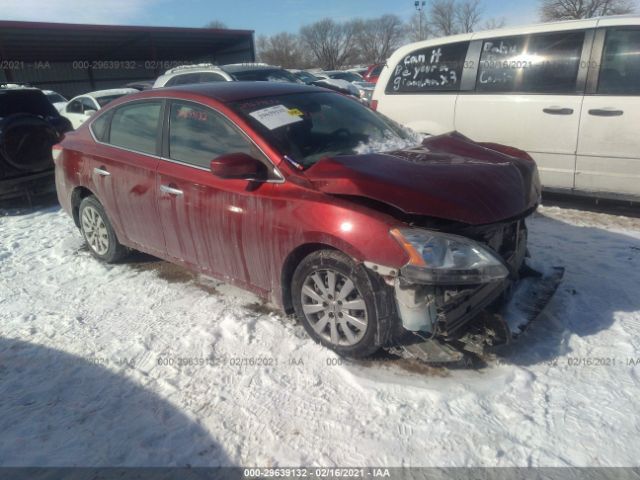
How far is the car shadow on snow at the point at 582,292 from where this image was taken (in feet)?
9.59

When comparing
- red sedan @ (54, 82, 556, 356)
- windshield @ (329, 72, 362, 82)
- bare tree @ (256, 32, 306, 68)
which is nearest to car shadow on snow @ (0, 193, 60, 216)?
red sedan @ (54, 82, 556, 356)

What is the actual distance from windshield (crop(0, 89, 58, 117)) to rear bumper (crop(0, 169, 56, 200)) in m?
0.98

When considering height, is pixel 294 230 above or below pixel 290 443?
above

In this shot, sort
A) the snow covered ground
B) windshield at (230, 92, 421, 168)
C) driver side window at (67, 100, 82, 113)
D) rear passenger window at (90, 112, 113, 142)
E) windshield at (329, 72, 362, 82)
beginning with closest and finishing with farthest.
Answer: the snow covered ground < windshield at (230, 92, 421, 168) < rear passenger window at (90, 112, 113, 142) < driver side window at (67, 100, 82, 113) < windshield at (329, 72, 362, 82)

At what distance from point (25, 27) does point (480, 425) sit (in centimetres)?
2632

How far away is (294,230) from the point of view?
2.87m

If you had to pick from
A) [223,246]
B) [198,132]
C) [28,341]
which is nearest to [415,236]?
[223,246]

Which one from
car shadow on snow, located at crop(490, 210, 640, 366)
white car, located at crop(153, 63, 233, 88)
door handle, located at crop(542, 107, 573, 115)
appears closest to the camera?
car shadow on snow, located at crop(490, 210, 640, 366)

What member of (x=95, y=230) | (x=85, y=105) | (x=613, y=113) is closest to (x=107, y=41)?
(x=85, y=105)

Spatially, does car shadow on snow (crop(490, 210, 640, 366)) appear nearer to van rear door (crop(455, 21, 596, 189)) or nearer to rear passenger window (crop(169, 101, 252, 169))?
van rear door (crop(455, 21, 596, 189))

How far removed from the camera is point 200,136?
3.46 metres

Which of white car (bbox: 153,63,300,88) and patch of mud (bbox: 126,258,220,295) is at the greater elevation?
white car (bbox: 153,63,300,88)

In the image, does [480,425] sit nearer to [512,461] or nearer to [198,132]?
[512,461]

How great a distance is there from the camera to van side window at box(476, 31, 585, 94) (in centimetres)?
484
